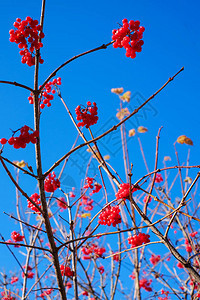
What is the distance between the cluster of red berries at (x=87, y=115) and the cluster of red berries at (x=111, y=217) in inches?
31.9

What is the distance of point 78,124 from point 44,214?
1.04 meters

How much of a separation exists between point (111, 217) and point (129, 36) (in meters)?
1.51

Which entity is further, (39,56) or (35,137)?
(39,56)

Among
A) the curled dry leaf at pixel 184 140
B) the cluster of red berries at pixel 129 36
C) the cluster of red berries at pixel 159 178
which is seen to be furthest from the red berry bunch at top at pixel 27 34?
the cluster of red berries at pixel 159 178

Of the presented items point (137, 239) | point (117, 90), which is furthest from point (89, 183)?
point (117, 90)

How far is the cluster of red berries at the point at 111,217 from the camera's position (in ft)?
7.53

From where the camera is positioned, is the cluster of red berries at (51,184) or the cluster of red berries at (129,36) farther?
the cluster of red berries at (51,184)

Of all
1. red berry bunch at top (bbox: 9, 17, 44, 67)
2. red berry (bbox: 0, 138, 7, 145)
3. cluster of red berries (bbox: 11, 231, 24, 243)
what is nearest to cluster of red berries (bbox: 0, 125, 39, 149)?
red berry (bbox: 0, 138, 7, 145)

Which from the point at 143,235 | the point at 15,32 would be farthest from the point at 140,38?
the point at 143,235

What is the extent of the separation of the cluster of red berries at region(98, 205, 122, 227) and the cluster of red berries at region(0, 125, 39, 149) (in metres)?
0.87

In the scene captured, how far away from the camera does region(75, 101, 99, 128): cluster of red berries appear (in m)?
2.65

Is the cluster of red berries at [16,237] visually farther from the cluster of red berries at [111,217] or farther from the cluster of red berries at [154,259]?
the cluster of red berries at [154,259]

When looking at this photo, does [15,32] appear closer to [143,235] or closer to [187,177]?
[143,235]

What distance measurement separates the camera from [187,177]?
4.59 meters
